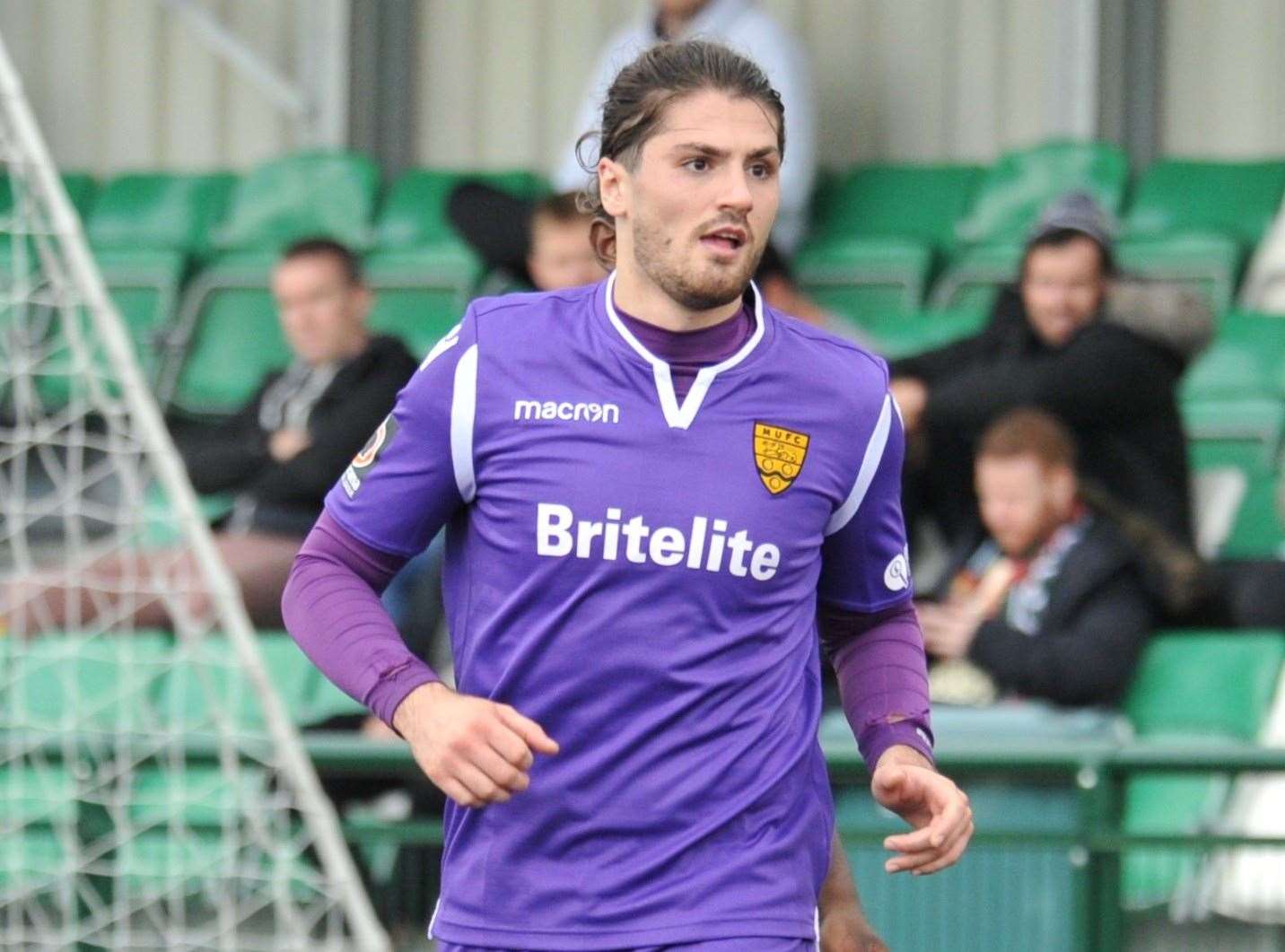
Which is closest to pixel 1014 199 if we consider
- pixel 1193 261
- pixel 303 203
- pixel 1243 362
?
pixel 1193 261

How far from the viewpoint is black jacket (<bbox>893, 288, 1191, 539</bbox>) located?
22.5 ft

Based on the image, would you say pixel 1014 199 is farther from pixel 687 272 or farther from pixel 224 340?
pixel 687 272

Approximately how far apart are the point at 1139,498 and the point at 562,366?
12.2 ft

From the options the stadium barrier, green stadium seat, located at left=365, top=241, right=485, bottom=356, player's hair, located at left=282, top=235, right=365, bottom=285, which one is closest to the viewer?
the stadium barrier

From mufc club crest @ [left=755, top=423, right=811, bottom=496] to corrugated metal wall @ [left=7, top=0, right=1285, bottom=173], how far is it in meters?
6.69

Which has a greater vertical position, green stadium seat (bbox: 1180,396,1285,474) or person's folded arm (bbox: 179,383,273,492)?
green stadium seat (bbox: 1180,396,1285,474)

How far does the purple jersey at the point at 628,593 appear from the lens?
10.7 feet

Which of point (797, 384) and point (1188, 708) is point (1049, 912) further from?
point (797, 384)

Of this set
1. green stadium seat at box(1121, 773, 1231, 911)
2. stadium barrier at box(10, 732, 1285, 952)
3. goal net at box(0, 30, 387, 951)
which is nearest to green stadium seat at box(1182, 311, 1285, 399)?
green stadium seat at box(1121, 773, 1231, 911)

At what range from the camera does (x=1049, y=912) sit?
5.74 metres

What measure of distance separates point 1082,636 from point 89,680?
2.96 m

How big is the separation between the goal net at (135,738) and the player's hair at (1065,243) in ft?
7.34

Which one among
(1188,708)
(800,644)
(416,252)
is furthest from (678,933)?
(416,252)

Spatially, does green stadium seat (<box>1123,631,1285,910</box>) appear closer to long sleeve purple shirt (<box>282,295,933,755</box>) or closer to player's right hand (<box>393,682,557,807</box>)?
long sleeve purple shirt (<box>282,295,933,755</box>)
